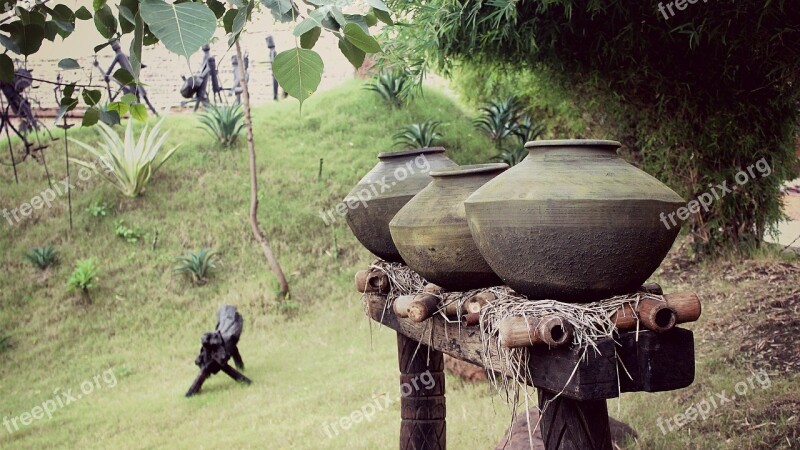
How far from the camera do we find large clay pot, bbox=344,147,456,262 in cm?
264

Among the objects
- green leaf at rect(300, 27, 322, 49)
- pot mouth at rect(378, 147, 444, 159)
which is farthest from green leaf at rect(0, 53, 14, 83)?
pot mouth at rect(378, 147, 444, 159)

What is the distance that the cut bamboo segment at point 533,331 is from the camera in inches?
58.3

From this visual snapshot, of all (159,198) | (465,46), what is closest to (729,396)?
(465,46)

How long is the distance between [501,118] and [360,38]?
7.84 meters

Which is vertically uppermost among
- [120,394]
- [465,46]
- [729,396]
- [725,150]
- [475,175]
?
[465,46]

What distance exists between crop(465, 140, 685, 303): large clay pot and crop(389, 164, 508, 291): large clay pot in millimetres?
346

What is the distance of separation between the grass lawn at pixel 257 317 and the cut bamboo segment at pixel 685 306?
1832mm

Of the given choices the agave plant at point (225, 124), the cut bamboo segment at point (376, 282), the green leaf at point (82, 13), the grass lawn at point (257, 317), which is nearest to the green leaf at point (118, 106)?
the green leaf at point (82, 13)

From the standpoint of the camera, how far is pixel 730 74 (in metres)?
4.57

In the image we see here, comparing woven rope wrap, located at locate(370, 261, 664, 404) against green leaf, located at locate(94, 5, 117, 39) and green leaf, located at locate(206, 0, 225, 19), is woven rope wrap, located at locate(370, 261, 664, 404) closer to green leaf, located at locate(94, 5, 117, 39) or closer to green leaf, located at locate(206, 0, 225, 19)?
green leaf, located at locate(206, 0, 225, 19)

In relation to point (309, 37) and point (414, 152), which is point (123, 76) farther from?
point (414, 152)

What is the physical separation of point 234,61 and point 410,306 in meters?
8.55

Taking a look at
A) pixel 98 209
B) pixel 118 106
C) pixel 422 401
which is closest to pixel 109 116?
pixel 118 106

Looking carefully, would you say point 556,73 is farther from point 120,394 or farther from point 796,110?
point 120,394
